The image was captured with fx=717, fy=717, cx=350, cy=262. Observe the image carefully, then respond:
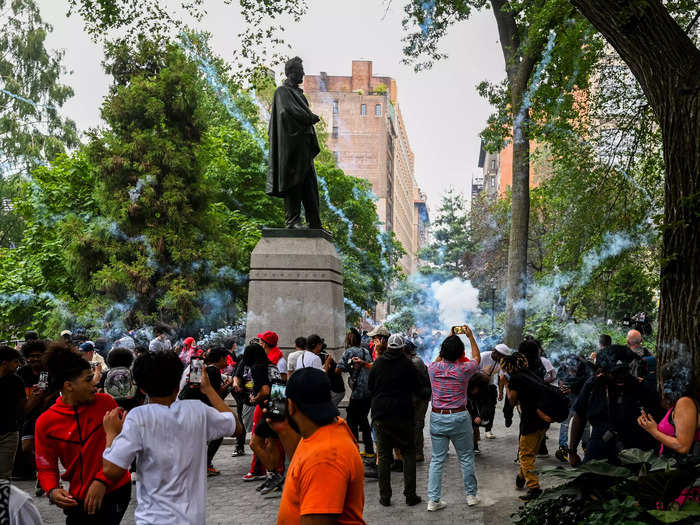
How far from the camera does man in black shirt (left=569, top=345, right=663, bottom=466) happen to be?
6199 mm

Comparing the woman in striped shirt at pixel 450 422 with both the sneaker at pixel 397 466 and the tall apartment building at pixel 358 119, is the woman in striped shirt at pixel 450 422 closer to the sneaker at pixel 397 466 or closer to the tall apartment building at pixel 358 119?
the sneaker at pixel 397 466

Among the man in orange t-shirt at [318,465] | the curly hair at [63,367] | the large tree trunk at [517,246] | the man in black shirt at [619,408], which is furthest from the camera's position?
the large tree trunk at [517,246]

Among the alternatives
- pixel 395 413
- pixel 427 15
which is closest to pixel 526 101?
pixel 427 15

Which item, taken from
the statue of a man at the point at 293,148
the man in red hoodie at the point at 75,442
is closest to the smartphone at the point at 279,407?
the man in red hoodie at the point at 75,442

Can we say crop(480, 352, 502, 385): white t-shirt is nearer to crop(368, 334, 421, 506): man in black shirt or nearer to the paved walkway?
the paved walkway

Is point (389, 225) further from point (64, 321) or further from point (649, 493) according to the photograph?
point (649, 493)

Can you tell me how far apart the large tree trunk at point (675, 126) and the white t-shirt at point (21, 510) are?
471 cm

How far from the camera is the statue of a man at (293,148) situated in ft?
38.2

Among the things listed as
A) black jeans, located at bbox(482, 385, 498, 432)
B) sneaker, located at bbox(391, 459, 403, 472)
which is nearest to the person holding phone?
sneaker, located at bbox(391, 459, 403, 472)

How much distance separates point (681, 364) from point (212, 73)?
3729 cm

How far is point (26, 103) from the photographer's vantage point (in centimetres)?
3503

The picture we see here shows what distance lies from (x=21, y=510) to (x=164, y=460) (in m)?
1.25

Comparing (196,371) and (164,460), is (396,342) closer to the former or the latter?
(196,371)

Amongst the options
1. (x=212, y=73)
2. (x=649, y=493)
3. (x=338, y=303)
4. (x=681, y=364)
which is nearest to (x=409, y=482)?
(x=681, y=364)
